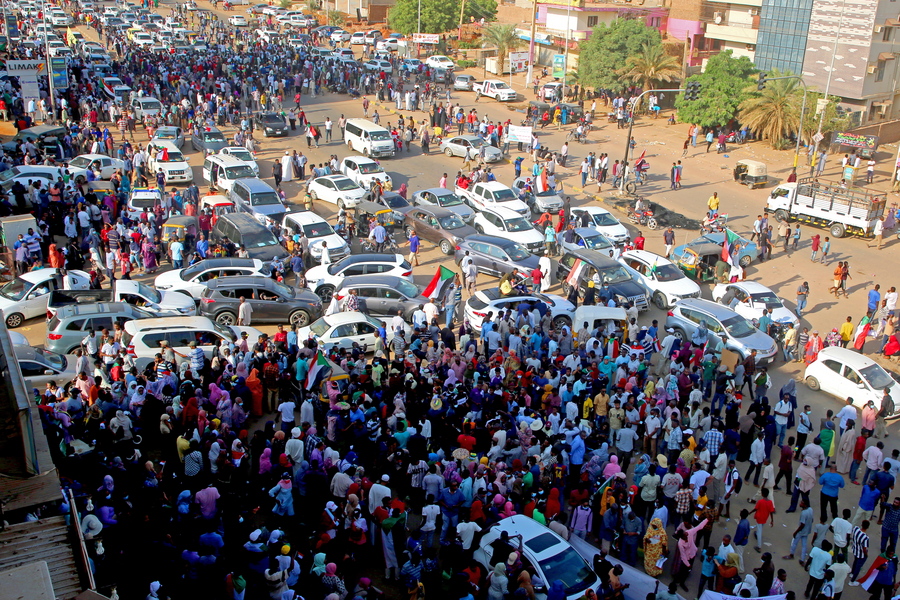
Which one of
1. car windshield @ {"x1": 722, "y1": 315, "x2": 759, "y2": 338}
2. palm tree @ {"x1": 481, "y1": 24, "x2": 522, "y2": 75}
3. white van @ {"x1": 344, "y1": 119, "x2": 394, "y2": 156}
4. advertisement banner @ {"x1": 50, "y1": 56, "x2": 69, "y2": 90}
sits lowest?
car windshield @ {"x1": 722, "y1": 315, "x2": 759, "y2": 338}

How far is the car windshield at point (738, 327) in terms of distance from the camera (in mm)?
20031

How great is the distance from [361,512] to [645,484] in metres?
4.70

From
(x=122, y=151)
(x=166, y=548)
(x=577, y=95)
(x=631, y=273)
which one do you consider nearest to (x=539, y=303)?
(x=631, y=273)

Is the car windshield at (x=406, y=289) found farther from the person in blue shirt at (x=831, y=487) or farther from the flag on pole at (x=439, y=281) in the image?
the person in blue shirt at (x=831, y=487)

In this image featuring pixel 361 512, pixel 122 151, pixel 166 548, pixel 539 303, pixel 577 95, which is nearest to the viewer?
pixel 166 548

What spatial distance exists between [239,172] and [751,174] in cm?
2287

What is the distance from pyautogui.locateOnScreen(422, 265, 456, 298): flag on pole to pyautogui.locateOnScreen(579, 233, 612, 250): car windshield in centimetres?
738

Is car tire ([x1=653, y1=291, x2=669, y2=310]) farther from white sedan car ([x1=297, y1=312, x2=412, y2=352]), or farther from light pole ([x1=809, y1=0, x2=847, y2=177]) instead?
light pole ([x1=809, y1=0, x2=847, y2=177])

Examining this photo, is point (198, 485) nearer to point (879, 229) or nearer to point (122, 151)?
point (122, 151)

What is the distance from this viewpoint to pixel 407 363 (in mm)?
16344

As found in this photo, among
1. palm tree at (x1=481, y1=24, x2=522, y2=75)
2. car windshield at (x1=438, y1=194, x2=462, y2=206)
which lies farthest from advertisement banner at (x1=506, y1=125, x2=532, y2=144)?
palm tree at (x1=481, y1=24, x2=522, y2=75)

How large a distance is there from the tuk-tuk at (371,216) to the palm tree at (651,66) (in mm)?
27668

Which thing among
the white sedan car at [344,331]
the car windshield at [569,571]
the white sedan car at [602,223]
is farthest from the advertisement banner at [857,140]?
the car windshield at [569,571]

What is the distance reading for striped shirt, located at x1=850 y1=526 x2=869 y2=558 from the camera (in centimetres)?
1211
